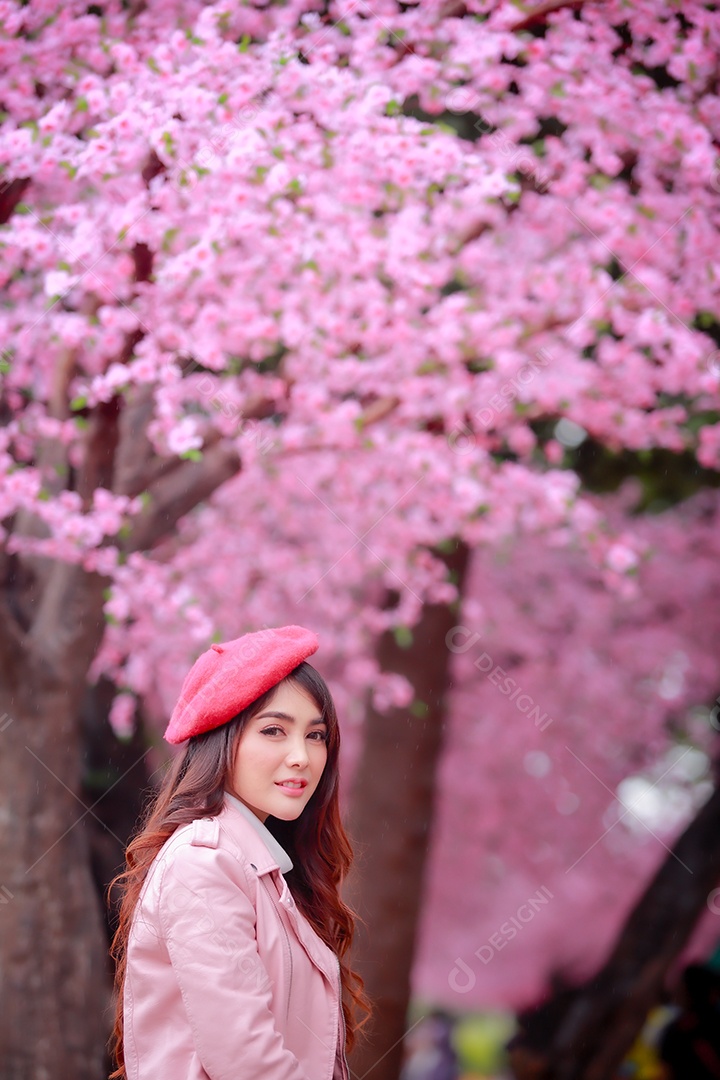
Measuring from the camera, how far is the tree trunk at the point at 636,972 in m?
5.79

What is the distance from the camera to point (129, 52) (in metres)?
3.43

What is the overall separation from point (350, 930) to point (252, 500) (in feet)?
12.6

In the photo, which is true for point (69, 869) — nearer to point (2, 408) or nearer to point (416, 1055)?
point (2, 408)

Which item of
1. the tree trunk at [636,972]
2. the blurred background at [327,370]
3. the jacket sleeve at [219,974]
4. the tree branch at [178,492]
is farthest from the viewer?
the tree trunk at [636,972]

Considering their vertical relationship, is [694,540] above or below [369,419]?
below

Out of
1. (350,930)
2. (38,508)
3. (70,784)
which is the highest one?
(38,508)

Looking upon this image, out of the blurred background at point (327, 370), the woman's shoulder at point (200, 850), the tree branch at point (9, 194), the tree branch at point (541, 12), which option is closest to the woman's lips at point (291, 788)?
the woman's shoulder at point (200, 850)

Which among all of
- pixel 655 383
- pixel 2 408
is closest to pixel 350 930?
pixel 2 408

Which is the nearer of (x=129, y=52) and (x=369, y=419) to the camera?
(x=129, y=52)

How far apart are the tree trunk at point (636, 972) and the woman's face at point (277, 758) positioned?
4.75 m

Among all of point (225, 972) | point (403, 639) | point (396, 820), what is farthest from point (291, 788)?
point (396, 820)

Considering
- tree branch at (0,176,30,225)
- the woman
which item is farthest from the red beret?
tree branch at (0,176,30,225)

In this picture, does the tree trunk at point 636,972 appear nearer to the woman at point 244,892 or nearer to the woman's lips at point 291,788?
the woman at point 244,892

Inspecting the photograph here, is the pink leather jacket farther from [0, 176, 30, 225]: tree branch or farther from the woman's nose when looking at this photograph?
[0, 176, 30, 225]: tree branch
